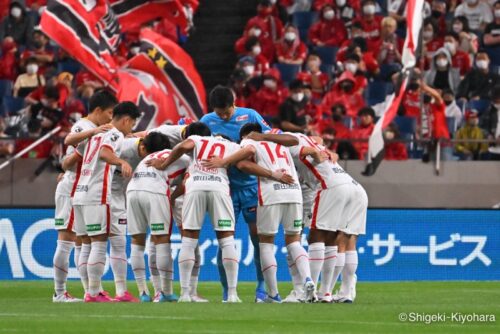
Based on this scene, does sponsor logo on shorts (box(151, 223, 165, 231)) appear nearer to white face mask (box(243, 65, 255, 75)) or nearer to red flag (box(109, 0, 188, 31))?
red flag (box(109, 0, 188, 31))

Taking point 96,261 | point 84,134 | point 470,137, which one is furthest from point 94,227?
point 470,137

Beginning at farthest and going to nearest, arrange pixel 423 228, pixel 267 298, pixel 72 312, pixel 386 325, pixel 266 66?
pixel 266 66 → pixel 423 228 → pixel 267 298 → pixel 72 312 → pixel 386 325

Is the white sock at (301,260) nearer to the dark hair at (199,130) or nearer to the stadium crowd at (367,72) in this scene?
the dark hair at (199,130)

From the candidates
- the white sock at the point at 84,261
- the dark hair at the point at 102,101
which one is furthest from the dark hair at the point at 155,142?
the white sock at the point at 84,261

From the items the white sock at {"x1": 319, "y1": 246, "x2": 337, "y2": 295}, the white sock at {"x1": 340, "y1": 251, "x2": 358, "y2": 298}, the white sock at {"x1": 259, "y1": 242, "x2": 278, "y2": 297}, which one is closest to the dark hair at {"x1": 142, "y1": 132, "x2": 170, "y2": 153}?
the white sock at {"x1": 259, "y1": 242, "x2": 278, "y2": 297}

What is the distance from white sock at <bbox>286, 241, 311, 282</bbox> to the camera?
571 inches

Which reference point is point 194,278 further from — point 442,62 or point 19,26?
point 19,26

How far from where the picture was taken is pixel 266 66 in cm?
2553

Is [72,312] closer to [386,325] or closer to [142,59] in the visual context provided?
[386,325]

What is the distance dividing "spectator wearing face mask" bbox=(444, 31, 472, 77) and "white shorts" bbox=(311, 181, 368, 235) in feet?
33.2

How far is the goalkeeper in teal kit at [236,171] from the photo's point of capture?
1520 cm

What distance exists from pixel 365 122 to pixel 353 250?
310 inches

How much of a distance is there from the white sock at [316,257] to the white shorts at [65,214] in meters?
2.76

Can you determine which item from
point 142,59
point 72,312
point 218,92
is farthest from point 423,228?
point 72,312
